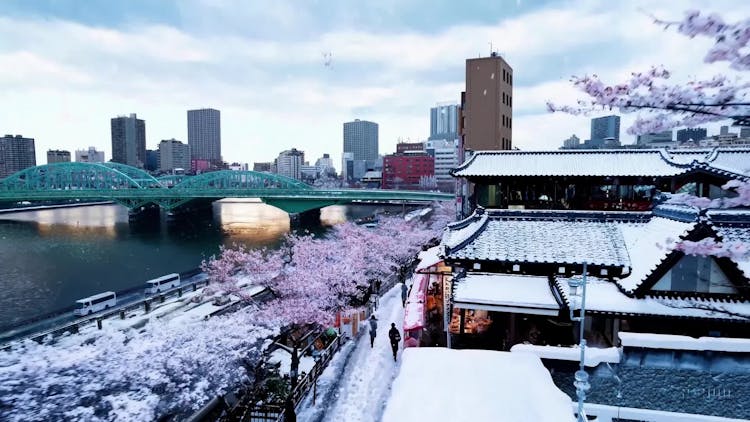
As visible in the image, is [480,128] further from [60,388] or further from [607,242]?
[60,388]

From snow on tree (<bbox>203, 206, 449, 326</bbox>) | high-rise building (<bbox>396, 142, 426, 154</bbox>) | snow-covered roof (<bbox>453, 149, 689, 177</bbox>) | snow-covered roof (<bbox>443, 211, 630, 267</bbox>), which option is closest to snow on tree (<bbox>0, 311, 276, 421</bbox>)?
snow on tree (<bbox>203, 206, 449, 326</bbox>)

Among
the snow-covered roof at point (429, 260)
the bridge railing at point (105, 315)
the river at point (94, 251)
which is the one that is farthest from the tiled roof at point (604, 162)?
the river at point (94, 251)

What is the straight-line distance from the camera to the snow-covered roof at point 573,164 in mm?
16797

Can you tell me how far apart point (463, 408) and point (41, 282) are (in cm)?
3823

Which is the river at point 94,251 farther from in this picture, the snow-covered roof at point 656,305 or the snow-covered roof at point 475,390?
the snow-covered roof at point 656,305

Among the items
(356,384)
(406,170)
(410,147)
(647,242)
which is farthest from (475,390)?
(410,147)

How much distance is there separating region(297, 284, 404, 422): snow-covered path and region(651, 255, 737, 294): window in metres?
8.33

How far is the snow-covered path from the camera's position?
10966mm

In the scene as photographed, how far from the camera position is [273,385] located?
11953 millimetres

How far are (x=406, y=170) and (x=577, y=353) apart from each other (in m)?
109

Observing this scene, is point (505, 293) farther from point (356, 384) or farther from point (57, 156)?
point (57, 156)

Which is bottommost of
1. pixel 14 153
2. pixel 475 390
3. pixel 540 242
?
pixel 475 390

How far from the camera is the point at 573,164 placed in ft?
58.3

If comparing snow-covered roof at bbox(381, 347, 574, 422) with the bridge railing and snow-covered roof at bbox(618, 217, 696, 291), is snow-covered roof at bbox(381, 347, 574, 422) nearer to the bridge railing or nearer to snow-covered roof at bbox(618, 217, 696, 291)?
snow-covered roof at bbox(618, 217, 696, 291)
